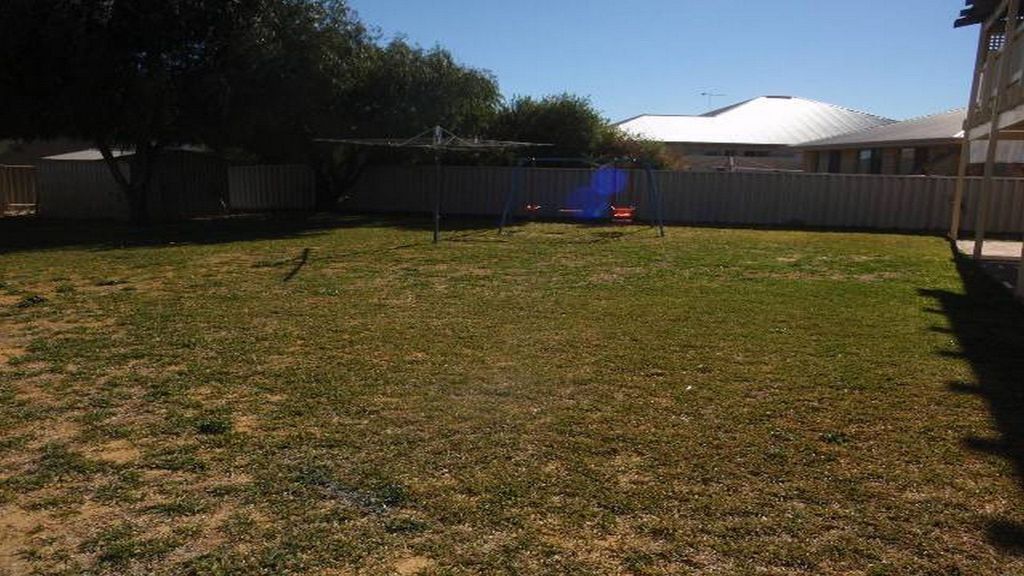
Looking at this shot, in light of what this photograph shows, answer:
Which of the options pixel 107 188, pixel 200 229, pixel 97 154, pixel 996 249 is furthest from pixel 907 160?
pixel 97 154

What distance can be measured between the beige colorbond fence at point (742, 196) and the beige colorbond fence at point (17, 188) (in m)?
9.69

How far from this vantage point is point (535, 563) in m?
2.78

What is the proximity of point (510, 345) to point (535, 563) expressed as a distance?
338 centimetres

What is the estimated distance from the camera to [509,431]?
4109 mm

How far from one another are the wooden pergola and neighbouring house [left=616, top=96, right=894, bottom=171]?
25.7m

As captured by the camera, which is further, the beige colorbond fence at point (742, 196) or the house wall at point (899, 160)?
→ the house wall at point (899, 160)

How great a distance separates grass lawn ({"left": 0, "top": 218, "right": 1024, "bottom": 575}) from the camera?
2906mm

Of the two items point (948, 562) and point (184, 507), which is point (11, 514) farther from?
point (948, 562)

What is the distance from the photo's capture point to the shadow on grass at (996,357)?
3.72 meters

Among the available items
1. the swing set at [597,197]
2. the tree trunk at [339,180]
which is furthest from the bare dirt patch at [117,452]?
the tree trunk at [339,180]

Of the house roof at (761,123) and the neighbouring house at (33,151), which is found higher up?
the house roof at (761,123)

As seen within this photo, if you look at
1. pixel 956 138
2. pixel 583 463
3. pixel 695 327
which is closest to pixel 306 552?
pixel 583 463

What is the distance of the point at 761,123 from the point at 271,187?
3322cm

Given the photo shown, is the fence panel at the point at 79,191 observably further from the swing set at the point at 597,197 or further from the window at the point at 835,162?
the window at the point at 835,162
